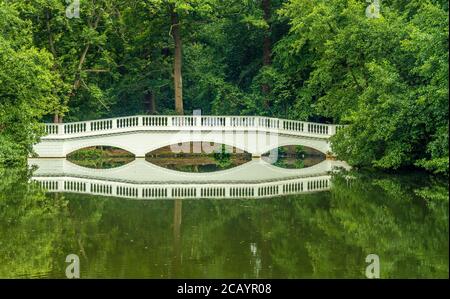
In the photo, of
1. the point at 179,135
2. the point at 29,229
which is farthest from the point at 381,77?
the point at 29,229

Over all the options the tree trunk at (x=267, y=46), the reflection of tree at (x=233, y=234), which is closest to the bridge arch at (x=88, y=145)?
the tree trunk at (x=267, y=46)

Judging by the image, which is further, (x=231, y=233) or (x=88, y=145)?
(x=88, y=145)

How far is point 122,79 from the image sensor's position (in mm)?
39969

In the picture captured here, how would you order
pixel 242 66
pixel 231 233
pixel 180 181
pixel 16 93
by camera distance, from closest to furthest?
pixel 231 233
pixel 180 181
pixel 16 93
pixel 242 66

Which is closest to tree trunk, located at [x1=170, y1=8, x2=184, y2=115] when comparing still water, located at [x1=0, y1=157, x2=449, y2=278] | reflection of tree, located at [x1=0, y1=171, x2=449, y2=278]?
still water, located at [x1=0, y1=157, x2=449, y2=278]

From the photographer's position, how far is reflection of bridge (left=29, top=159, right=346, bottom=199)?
22906 mm

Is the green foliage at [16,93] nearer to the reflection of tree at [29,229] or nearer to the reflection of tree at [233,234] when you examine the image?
the reflection of tree at [29,229]

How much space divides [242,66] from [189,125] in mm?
7244

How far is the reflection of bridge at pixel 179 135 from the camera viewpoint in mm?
35000

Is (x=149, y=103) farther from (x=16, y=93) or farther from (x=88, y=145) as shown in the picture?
(x=16, y=93)

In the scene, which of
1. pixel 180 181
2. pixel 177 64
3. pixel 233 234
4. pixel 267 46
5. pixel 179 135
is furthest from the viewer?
pixel 267 46

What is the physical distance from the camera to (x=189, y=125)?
116ft

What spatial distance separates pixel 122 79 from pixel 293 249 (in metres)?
27.4
